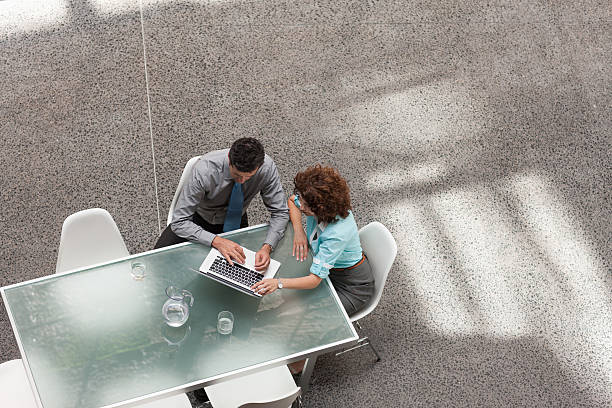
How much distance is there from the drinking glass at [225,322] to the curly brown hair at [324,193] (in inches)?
22.3

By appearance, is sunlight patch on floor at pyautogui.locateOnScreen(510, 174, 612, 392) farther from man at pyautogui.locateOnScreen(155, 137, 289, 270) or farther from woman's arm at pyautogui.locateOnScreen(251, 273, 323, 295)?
man at pyautogui.locateOnScreen(155, 137, 289, 270)

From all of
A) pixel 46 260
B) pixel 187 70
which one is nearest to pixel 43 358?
pixel 46 260

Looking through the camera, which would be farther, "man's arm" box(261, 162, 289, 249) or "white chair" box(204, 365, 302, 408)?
"man's arm" box(261, 162, 289, 249)

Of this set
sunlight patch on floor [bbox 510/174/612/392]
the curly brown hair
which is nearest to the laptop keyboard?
the curly brown hair

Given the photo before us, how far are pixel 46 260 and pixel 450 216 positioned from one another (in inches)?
94.8

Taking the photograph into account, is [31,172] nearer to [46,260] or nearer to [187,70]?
[46,260]

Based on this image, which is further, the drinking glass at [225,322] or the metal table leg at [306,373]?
the metal table leg at [306,373]

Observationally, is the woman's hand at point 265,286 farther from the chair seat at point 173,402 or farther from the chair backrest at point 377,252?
the chair seat at point 173,402

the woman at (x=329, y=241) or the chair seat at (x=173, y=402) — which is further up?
the woman at (x=329, y=241)

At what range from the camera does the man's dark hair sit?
8.66ft

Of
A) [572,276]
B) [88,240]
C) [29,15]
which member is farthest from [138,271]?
[572,276]

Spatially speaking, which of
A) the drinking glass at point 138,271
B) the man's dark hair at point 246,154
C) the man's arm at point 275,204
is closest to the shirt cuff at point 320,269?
the man's arm at point 275,204

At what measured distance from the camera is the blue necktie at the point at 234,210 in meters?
2.94

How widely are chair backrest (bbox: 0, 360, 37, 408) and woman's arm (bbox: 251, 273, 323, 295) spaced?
1.03m
